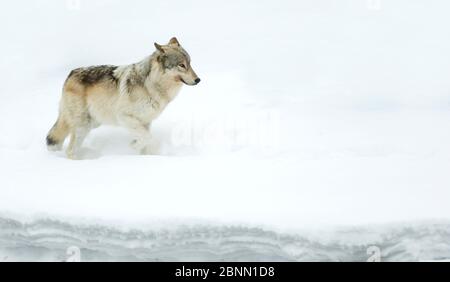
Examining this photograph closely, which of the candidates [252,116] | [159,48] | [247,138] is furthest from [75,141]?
[252,116]

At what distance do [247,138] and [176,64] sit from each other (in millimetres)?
907

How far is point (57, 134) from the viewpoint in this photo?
16.4 ft

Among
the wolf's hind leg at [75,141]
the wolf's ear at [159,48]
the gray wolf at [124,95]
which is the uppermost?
the wolf's ear at [159,48]

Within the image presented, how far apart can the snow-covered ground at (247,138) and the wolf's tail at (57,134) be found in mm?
89

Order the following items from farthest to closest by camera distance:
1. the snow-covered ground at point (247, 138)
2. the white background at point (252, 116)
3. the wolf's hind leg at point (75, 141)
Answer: the wolf's hind leg at point (75, 141) < the white background at point (252, 116) < the snow-covered ground at point (247, 138)

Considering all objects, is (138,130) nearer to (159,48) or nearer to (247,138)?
(159,48)

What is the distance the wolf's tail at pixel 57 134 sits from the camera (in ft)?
16.4

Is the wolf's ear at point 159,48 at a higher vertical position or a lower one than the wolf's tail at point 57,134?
higher

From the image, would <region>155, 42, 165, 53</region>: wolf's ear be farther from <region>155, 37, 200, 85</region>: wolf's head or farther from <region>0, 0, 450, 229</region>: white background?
<region>0, 0, 450, 229</region>: white background

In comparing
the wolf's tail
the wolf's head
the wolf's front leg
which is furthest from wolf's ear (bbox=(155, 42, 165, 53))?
the wolf's tail
